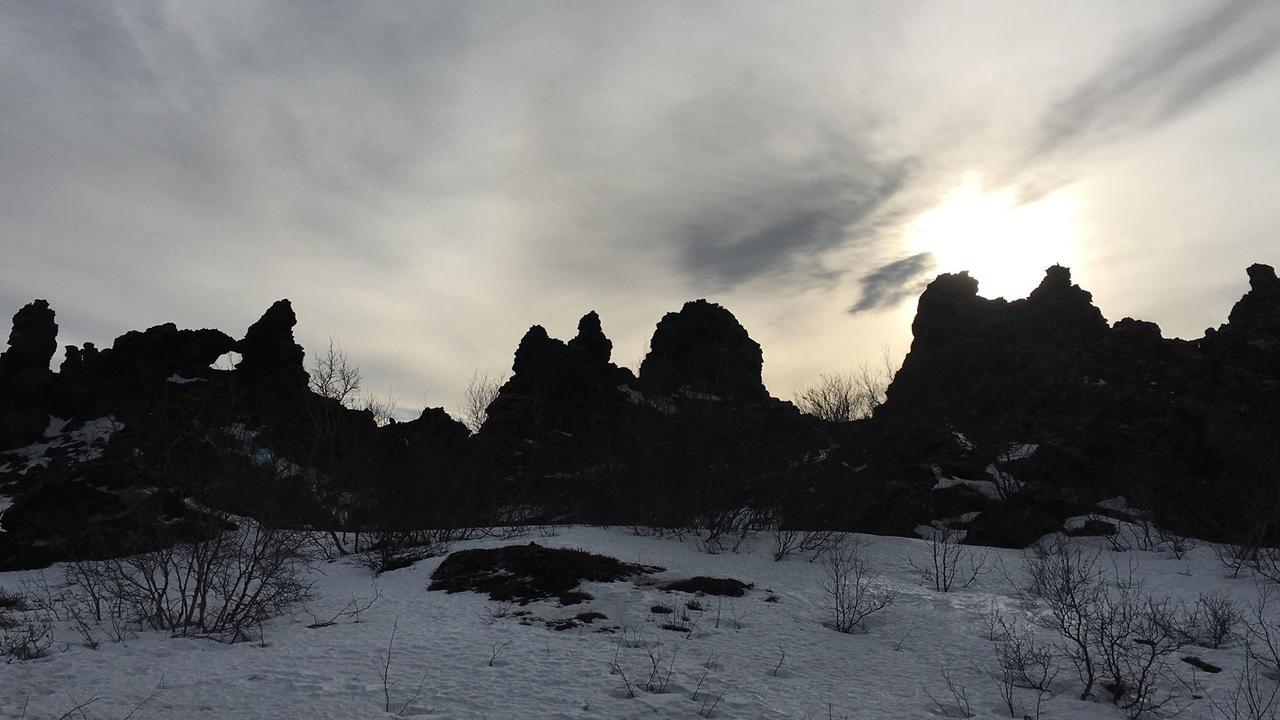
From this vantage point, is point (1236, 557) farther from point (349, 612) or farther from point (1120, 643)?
point (349, 612)

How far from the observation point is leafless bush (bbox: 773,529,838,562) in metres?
17.3

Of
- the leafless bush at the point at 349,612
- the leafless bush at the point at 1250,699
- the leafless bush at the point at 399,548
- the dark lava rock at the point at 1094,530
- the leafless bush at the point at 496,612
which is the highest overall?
the dark lava rock at the point at 1094,530

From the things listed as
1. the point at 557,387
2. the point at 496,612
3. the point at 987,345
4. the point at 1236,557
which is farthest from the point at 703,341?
the point at 496,612

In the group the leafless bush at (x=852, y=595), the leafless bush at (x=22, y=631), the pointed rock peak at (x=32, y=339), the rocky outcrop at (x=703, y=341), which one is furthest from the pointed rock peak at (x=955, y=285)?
the pointed rock peak at (x=32, y=339)

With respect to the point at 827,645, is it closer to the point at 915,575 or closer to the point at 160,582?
the point at 915,575

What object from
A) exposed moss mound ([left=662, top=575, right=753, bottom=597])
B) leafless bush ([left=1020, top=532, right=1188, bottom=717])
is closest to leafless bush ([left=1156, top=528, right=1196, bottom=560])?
leafless bush ([left=1020, top=532, right=1188, bottom=717])

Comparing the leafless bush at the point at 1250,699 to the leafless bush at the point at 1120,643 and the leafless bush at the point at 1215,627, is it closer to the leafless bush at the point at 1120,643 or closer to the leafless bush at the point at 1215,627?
the leafless bush at the point at 1120,643

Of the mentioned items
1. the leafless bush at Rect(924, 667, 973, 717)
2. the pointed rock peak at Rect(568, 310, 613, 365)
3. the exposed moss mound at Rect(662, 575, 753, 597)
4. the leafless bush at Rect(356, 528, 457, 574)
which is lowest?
the leafless bush at Rect(924, 667, 973, 717)

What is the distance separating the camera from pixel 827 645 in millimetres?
9266

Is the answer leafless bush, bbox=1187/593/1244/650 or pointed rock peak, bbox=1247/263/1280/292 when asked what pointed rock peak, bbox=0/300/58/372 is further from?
pointed rock peak, bbox=1247/263/1280/292

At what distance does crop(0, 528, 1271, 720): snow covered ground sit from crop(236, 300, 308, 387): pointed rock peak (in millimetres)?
54078

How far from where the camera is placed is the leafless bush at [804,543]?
17.3 metres

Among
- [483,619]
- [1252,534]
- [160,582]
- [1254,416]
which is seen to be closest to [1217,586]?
[1252,534]

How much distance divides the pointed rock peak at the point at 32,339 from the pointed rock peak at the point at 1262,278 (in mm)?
84587
